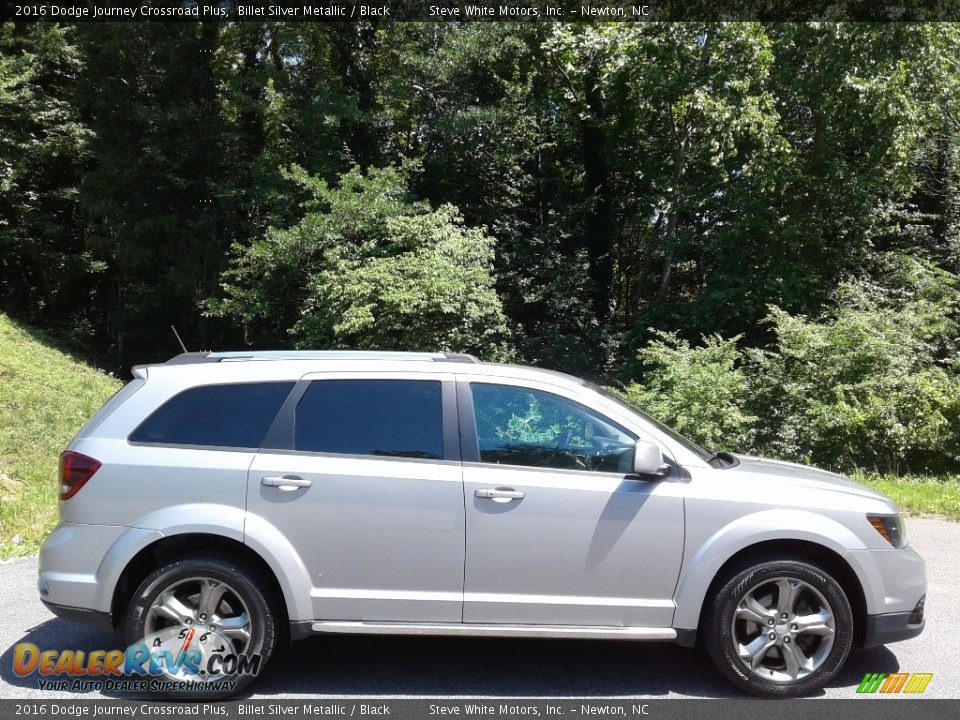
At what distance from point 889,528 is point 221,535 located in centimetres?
366

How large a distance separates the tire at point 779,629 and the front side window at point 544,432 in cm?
93

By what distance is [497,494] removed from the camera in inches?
168

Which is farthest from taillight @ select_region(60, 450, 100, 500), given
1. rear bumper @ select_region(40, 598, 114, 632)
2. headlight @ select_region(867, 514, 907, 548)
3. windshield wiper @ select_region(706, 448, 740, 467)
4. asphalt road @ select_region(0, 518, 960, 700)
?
headlight @ select_region(867, 514, 907, 548)

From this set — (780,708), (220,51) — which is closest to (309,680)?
(780,708)

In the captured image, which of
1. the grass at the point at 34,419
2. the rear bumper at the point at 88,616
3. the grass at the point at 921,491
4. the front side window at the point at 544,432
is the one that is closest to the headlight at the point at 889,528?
the front side window at the point at 544,432

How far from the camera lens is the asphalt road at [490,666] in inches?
171

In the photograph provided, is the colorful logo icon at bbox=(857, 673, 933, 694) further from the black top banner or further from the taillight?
the black top banner

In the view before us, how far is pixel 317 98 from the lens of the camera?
731 inches

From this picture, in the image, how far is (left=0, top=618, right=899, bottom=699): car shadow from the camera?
4352mm

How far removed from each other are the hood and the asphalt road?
105cm

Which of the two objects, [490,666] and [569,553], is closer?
[569,553]

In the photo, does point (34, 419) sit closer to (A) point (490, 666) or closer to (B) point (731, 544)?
(A) point (490, 666)

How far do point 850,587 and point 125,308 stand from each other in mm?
22783

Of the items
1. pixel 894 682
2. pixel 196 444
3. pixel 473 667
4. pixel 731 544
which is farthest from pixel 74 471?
pixel 894 682
